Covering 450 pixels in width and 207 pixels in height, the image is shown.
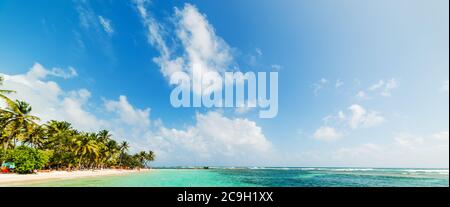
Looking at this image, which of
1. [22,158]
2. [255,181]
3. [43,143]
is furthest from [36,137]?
[255,181]

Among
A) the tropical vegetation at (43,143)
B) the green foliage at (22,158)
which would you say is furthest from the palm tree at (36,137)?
the green foliage at (22,158)

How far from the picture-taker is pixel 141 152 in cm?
8962

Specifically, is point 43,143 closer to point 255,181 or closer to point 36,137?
point 36,137

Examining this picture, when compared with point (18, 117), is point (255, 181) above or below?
below

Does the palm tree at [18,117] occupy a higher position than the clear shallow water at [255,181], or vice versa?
the palm tree at [18,117]

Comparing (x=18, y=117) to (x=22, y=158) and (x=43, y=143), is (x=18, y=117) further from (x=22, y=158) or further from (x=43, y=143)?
(x=43, y=143)

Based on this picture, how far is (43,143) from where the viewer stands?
42.2 metres

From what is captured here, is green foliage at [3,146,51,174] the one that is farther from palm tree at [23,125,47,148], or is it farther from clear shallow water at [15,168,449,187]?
palm tree at [23,125,47,148]

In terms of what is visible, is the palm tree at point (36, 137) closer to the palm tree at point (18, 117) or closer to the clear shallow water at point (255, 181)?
the palm tree at point (18, 117)

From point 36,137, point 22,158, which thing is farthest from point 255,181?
point 36,137

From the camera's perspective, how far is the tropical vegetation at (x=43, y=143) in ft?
87.0

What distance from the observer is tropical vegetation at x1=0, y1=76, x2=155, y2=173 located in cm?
2652

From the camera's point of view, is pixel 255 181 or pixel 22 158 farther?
pixel 255 181
